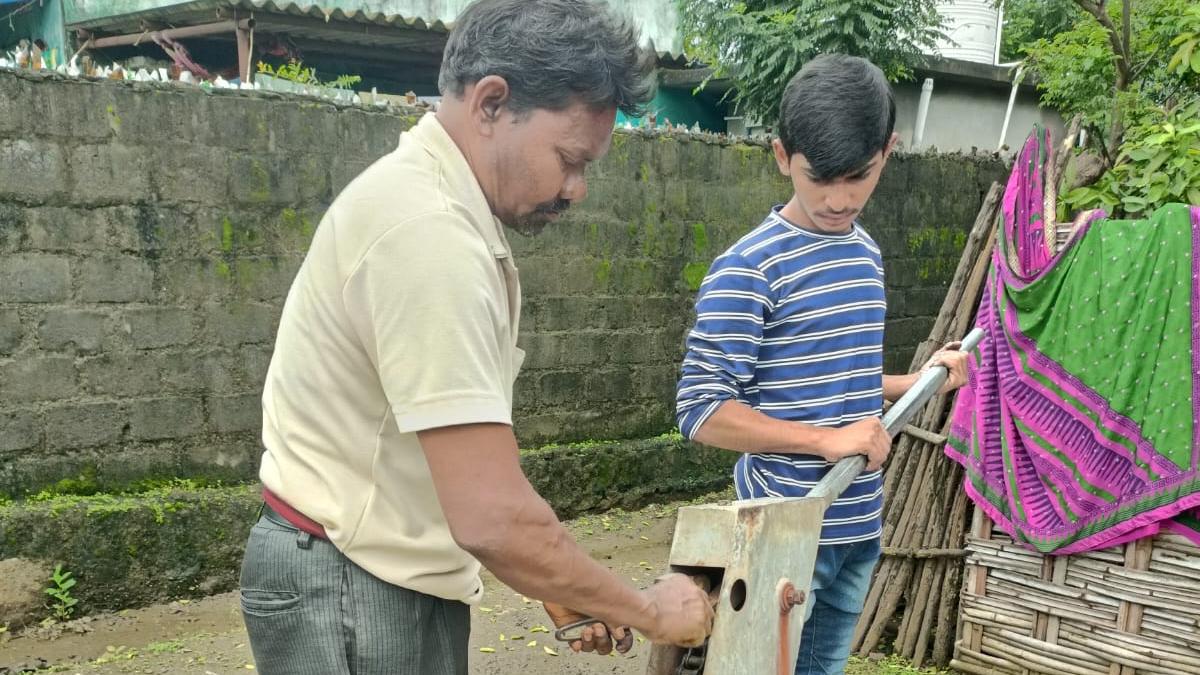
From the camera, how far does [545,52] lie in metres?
1.46

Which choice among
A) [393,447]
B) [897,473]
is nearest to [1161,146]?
[897,473]

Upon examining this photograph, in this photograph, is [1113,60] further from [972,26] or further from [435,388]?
[972,26]

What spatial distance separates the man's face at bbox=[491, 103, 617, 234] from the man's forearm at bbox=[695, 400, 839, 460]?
0.70 m

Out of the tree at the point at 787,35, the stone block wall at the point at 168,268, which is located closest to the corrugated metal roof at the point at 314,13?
the tree at the point at 787,35

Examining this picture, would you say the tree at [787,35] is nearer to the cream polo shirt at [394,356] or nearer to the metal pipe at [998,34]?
the metal pipe at [998,34]

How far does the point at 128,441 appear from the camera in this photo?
4.28 metres

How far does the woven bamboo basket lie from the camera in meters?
3.47

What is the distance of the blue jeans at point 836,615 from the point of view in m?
2.33

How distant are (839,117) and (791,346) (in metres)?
0.47

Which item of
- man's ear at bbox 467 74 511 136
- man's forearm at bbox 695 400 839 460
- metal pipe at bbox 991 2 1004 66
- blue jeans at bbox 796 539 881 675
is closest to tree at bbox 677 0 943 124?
metal pipe at bbox 991 2 1004 66

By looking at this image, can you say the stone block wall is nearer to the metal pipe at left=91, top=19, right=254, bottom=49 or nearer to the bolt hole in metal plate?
the bolt hole in metal plate

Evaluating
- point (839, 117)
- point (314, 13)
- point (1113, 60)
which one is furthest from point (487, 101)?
point (314, 13)

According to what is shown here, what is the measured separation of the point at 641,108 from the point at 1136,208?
2820mm

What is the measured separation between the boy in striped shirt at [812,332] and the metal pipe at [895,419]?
4cm
